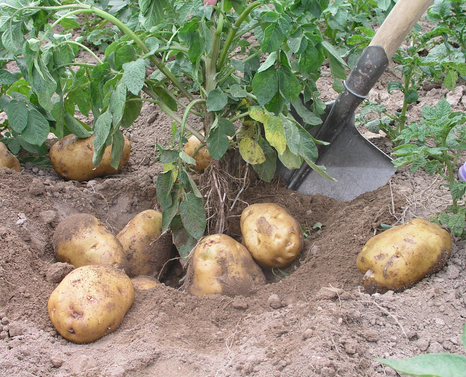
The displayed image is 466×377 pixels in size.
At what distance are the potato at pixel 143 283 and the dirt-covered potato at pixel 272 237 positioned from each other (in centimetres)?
47

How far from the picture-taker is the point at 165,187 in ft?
6.65

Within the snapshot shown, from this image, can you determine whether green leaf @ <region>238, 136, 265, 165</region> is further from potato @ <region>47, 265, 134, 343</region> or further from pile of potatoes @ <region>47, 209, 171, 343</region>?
potato @ <region>47, 265, 134, 343</region>

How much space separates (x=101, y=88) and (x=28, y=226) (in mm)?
A: 715

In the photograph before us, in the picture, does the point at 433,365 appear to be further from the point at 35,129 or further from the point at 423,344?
the point at 35,129

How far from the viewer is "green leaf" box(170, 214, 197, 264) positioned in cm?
210

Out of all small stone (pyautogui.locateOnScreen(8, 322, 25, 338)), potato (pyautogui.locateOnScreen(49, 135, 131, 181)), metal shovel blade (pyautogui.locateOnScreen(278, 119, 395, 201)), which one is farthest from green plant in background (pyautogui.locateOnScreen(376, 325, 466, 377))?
potato (pyautogui.locateOnScreen(49, 135, 131, 181))

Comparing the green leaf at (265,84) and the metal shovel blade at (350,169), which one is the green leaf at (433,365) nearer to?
the green leaf at (265,84)

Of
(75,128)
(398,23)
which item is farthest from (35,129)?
(398,23)

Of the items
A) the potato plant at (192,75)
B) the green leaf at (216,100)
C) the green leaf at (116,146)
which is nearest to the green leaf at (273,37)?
the potato plant at (192,75)

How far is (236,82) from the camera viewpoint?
216cm

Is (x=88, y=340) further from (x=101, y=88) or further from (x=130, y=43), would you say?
(x=130, y=43)

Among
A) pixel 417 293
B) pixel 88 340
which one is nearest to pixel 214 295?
pixel 88 340

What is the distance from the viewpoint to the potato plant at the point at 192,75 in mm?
1712

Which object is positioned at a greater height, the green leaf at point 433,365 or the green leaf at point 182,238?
the green leaf at point 433,365
